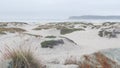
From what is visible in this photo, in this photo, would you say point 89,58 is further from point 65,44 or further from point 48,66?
point 65,44

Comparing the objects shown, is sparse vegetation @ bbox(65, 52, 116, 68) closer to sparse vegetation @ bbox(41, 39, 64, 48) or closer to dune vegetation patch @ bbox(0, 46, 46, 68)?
dune vegetation patch @ bbox(0, 46, 46, 68)

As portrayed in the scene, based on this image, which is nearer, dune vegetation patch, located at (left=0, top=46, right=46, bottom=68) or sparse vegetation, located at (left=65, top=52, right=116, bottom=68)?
sparse vegetation, located at (left=65, top=52, right=116, bottom=68)

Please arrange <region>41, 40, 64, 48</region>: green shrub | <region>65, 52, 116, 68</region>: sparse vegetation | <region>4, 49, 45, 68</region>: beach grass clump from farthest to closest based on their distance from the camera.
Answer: <region>41, 40, 64, 48</region>: green shrub, <region>4, 49, 45, 68</region>: beach grass clump, <region>65, 52, 116, 68</region>: sparse vegetation

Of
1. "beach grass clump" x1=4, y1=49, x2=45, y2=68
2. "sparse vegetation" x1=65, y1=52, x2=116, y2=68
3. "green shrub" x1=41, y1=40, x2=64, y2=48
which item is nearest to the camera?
"sparse vegetation" x1=65, y1=52, x2=116, y2=68

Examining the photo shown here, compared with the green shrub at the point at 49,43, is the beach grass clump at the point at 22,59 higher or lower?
higher

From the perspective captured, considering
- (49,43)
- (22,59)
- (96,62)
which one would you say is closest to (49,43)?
(49,43)

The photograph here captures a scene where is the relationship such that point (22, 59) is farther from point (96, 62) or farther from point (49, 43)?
point (49, 43)

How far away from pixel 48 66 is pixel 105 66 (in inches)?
61.7

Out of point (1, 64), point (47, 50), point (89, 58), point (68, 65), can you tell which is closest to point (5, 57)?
point (1, 64)

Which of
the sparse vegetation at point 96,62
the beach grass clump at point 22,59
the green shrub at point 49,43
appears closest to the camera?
the sparse vegetation at point 96,62

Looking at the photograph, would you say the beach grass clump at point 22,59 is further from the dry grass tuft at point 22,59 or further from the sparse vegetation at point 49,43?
the sparse vegetation at point 49,43

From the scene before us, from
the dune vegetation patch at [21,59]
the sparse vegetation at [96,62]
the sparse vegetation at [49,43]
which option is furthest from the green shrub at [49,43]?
the dune vegetation patch at [21,59]

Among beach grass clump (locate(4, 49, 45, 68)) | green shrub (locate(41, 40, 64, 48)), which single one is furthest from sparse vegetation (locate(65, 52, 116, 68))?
green shrub (locate(41, 40, 64, 48))

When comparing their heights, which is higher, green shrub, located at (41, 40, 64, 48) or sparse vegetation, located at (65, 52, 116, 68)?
sparse vegetation, located at (65, 52, 116, 68)
